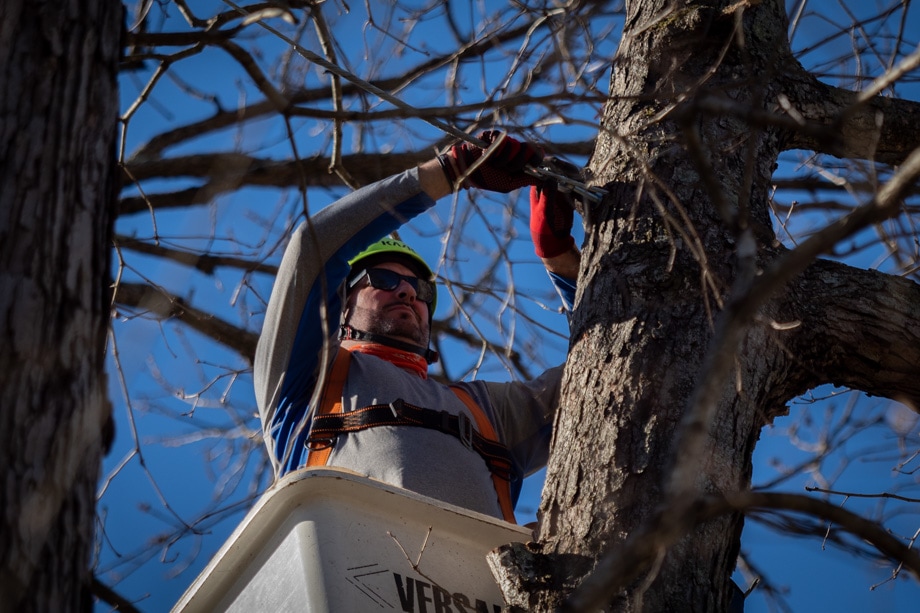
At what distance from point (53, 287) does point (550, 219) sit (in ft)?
6.36

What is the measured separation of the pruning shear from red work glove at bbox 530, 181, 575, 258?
0.32ft

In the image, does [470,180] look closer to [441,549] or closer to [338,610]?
[441,549]

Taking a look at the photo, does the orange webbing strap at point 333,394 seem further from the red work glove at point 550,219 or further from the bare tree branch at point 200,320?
the bare tree branch at point 200,320

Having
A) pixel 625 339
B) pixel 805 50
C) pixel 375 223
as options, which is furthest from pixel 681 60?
pixel 375 223

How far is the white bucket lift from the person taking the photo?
2029 millimetres

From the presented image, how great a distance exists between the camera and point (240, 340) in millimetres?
4695

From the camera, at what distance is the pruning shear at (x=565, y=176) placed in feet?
8.16

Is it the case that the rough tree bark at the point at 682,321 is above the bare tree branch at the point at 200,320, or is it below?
below

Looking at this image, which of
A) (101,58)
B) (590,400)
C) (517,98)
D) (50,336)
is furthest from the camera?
(590,400)

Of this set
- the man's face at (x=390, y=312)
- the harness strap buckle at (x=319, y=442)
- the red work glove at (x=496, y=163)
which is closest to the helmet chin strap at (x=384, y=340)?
the man's face at (x=390, y=312)

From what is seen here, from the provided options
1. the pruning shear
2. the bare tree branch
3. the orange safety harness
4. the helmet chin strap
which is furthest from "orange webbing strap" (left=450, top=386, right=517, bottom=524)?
the bare tree branch

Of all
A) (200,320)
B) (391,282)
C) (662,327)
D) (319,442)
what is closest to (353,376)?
(319,442)

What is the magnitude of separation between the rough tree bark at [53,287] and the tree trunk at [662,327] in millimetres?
835

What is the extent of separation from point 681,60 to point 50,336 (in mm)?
1854
